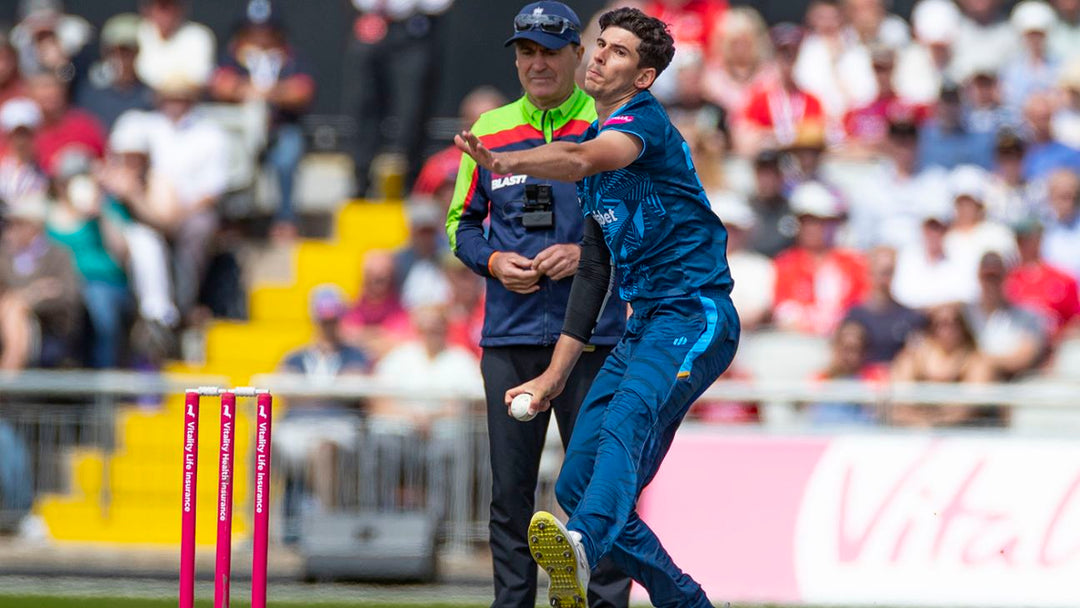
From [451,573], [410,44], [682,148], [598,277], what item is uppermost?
[410,44]

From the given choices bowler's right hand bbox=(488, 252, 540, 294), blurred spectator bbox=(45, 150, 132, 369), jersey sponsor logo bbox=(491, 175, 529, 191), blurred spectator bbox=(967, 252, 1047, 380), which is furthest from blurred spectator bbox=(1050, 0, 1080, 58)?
bowler's right hand bbox=(488, 252, 540, 294)

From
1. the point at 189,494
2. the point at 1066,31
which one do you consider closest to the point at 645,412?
the point at 189,494

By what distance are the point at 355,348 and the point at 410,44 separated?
3510 mm

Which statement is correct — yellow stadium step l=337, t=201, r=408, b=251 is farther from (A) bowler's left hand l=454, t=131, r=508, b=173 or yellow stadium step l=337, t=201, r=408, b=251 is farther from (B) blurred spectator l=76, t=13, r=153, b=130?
(A) bowler's left hand l=454, t=131, r=508, b=173

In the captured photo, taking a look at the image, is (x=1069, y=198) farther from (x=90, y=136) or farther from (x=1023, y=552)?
(x=90, y=136)

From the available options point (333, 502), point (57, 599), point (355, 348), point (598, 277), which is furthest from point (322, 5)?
point (598, 277)

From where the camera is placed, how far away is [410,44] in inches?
614

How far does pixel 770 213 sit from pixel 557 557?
8.23 m

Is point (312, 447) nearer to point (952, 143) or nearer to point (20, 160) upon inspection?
point (20, 160)

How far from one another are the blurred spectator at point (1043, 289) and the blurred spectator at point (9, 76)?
28.8ft

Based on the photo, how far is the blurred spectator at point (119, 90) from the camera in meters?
15.8

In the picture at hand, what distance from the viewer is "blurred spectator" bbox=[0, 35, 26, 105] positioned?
16.3m

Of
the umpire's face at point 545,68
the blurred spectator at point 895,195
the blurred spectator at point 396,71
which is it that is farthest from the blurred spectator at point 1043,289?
the umpire's face at point 545,68

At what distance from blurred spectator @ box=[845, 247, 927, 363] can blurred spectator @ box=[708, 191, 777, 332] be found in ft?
2.45
